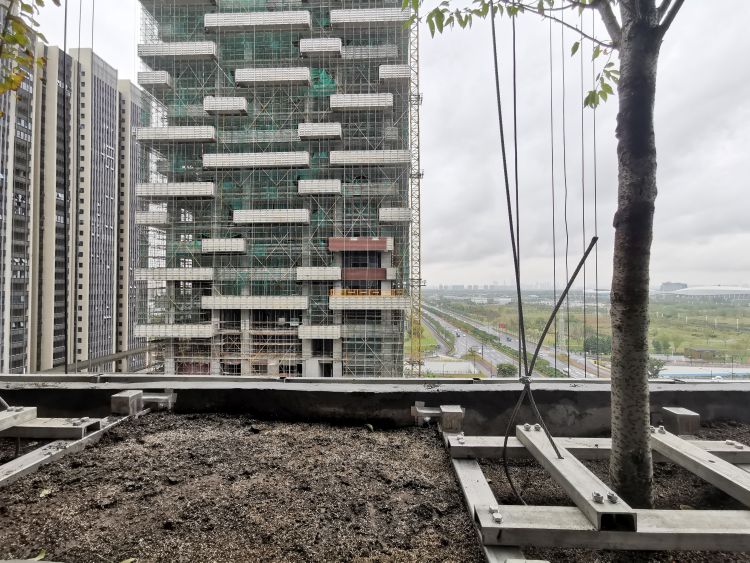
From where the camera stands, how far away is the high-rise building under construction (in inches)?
1004

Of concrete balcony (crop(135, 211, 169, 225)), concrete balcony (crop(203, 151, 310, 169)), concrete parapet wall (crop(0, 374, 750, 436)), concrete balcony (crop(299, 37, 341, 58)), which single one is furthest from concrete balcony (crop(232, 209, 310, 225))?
concrete parapet wall (crop(0, 374, 750, 436))

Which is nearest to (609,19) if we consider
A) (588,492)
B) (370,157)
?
(588,492)

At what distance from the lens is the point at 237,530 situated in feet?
5.91

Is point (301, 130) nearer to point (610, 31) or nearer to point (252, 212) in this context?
point (252, 212)

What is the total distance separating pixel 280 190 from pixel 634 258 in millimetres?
27082

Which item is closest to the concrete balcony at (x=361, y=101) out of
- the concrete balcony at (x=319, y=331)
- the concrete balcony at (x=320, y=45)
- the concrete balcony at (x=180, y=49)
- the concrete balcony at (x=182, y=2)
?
the concrete balcony at (x=320, y=45)

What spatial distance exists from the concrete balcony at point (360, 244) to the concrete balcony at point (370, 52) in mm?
13470

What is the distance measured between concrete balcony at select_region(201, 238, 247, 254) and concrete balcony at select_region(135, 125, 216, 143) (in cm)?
769

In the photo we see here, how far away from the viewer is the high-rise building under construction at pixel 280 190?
25500 mm

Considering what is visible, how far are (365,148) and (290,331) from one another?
1476 cm

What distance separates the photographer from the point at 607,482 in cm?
233

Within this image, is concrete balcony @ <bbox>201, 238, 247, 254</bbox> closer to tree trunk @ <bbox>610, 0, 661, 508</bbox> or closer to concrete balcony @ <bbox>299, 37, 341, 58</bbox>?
concrete balcony @ <bbox>299, 37, 341, 58</bbox>

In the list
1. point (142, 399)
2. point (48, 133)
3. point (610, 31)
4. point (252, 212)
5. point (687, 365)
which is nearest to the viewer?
point (610, 31)

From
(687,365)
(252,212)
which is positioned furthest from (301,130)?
(687,365)
